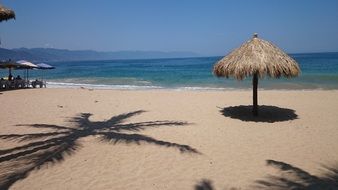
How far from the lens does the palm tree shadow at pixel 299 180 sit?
472 cm

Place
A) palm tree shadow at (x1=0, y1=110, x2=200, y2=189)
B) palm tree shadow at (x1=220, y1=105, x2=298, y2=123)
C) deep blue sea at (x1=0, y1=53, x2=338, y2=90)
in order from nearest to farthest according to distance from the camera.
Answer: palm tree shadow at (x1=0, y1=110, x2=200, y2=189) < palm tree shadow at (x1=220, y1=105, x2=298, y2=123) < deep blue sea at (x1=0, y1=53, x2=338, y2=90)

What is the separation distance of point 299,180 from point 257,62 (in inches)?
182

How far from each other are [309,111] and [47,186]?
8669mm

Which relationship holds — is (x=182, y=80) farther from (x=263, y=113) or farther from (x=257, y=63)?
(x=257, y=63)

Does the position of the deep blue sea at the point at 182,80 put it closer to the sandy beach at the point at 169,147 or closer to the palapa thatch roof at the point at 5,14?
the sandy beach at the point at 169,147

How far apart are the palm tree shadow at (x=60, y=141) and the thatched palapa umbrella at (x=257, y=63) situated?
2.09 m

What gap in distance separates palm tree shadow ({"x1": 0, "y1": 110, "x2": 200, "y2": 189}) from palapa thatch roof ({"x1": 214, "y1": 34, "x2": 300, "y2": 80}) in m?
2.09

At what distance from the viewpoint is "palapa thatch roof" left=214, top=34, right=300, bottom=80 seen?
9.00 meters

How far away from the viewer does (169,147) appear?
22.3 feet

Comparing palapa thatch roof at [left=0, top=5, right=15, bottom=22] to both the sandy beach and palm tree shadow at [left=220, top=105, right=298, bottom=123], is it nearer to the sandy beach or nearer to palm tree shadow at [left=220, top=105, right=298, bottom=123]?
the sandy beach

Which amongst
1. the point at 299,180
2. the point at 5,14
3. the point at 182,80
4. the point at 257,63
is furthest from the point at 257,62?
the point at 182,80

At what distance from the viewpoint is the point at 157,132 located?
26.5 feet

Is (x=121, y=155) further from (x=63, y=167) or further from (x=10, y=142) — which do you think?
(x=10, y=142)

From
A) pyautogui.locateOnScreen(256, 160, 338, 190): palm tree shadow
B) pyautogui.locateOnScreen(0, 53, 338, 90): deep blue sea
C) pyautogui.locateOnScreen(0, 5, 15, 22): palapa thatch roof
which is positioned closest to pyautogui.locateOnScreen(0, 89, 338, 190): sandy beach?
pyautogui.locateOnScreen(256, 160, 338, 190): palm tree shadow
